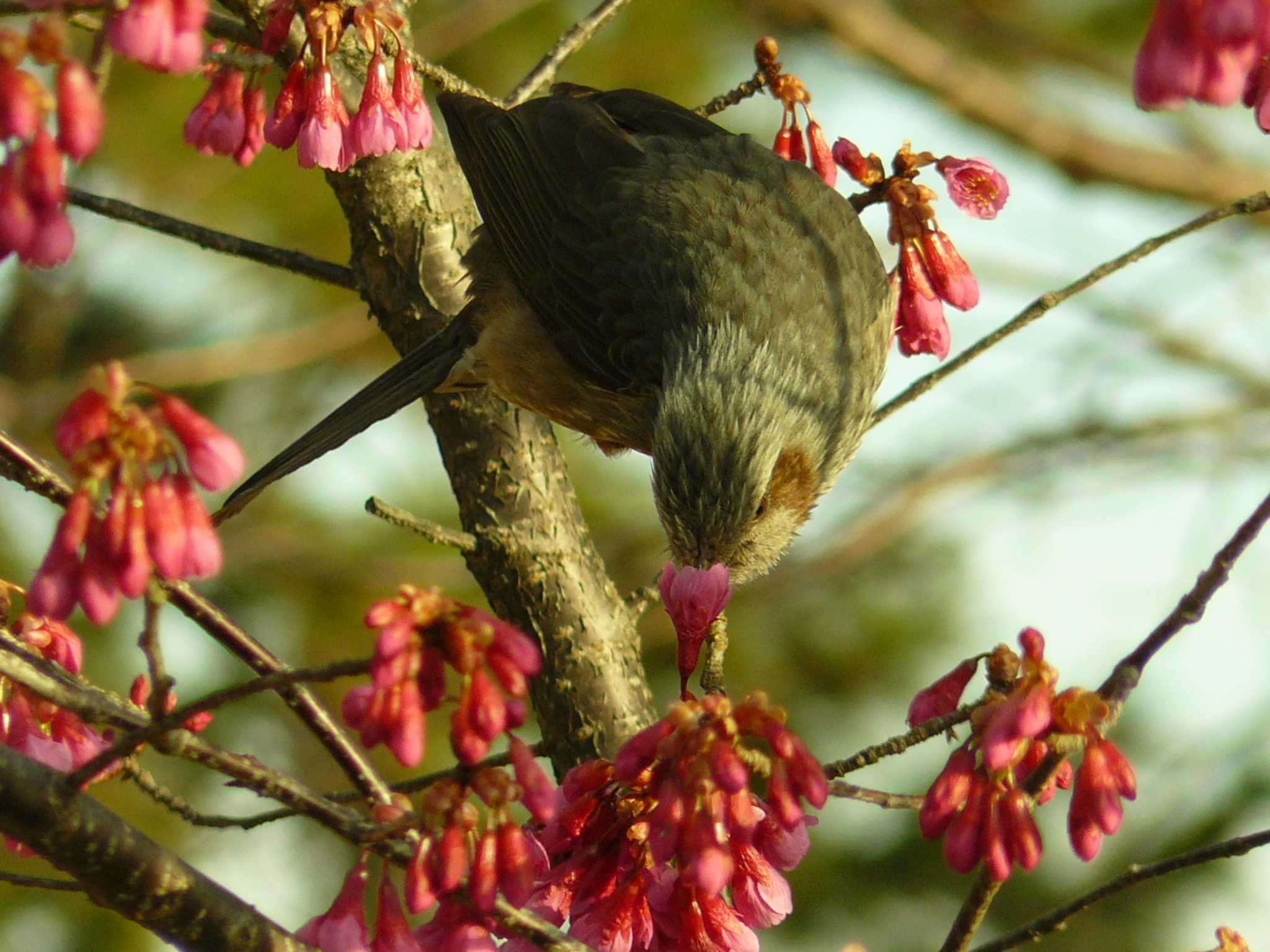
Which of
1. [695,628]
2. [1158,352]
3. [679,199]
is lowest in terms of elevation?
[695,628]

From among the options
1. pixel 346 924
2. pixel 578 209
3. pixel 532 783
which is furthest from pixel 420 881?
pixel 578 209

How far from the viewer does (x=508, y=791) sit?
1.56 metres

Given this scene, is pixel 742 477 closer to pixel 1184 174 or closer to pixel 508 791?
pixel 508 791

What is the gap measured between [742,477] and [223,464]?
70.9 inches

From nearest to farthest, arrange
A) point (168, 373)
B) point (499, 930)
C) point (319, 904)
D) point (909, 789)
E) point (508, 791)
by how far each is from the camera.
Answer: point (508, 791) < point (499, 930) < point (168, 373) < point (909, 789) < point (319, 904)

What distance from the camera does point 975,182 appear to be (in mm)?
2791

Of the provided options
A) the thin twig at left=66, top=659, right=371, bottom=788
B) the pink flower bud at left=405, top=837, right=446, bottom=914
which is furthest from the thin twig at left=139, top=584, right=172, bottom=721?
the pink flower bud at left=405, top=837, right=446, bottom=914

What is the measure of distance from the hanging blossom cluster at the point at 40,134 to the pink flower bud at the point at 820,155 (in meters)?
1.78

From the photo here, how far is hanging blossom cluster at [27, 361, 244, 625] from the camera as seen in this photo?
148 cm

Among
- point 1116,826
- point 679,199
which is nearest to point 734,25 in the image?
point 679,199

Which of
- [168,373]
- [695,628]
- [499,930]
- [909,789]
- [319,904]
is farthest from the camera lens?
[319,904]

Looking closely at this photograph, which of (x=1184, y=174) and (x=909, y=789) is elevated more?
(x=1184, y=174)

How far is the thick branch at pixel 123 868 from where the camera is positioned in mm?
1478

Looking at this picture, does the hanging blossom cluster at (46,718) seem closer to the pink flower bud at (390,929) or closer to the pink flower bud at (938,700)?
the pink flower bud at (390,929)
